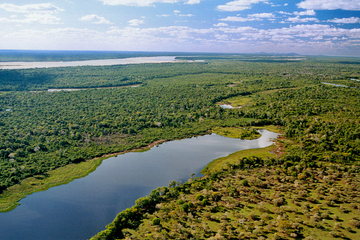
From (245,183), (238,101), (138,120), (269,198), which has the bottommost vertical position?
(269,198)

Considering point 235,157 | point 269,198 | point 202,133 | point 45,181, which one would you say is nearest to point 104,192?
point 45,181

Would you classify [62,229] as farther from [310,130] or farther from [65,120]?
[310,130]

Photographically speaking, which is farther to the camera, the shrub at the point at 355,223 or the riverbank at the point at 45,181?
the riverbank at the point at 45,181

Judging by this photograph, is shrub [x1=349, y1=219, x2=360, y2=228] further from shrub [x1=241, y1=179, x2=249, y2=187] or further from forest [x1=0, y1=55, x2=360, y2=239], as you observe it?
shrub [x1=241, y1=179, x2=249, y2=187]

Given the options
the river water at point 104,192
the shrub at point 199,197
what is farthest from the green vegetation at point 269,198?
the river water at point 104,192

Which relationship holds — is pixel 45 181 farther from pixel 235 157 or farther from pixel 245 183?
pixel 235 157

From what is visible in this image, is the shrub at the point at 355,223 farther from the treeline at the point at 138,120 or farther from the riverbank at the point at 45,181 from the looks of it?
the riverbank at the point at 45,181

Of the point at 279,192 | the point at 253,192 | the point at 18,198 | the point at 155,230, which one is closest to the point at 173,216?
the point at 155,230
